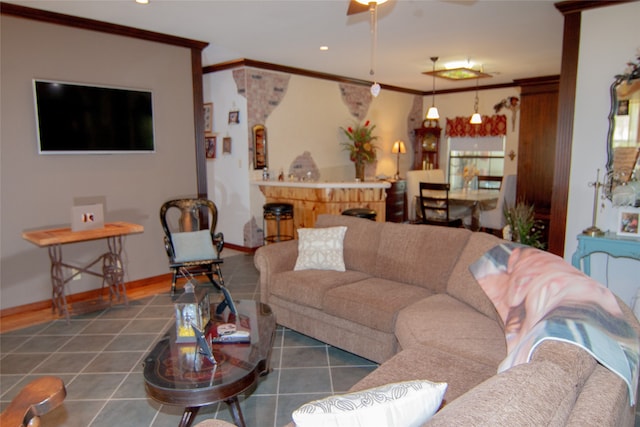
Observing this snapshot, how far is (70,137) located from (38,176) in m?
0.45

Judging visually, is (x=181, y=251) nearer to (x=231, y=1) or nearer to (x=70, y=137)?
(x=70, y=137)

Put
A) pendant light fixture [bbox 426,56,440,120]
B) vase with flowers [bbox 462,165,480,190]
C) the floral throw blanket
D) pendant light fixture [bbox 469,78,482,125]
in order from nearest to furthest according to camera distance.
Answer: the floral throw blanket → pendant light fixture [bbox 426,56,440,120] → pendant light fixture [bbox 469,78,482,125] → vase with flowers [bbox 462,165,480,190]

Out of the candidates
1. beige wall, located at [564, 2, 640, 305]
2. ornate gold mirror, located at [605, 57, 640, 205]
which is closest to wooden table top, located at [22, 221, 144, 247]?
beige wall, located at [564, 2, 640, 305]

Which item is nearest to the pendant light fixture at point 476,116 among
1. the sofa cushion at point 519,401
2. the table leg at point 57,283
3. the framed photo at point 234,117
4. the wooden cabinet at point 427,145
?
the wooden cabinet at point 427,145

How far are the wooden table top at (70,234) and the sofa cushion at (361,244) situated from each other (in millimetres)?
1955

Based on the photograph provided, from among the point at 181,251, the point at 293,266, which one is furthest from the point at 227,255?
the point at 293,266

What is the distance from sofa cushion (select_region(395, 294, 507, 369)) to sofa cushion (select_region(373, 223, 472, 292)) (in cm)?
27

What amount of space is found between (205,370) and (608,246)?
3003 millimetres

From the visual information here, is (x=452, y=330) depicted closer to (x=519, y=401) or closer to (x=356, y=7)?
(x=519, y=401)

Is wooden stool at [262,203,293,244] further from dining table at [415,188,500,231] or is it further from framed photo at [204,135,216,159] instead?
dining table at [415,188,500,231]

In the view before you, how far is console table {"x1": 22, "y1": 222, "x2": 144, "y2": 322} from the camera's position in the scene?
357 cm

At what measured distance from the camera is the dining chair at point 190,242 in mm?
→ 4230

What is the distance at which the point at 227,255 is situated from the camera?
20.1ft

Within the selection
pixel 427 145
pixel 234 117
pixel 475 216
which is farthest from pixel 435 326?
pixel 427 145
